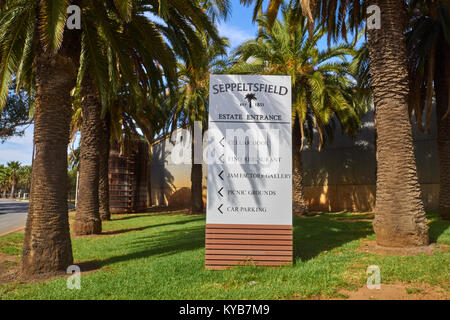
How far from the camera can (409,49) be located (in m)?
14.4

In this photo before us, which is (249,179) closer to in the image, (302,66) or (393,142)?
(393,142)

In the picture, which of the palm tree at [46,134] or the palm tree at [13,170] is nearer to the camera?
the palm tree at [46,134]

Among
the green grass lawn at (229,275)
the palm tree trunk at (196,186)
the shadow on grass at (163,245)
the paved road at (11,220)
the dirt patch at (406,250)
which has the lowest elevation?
the paved road at (11,220)

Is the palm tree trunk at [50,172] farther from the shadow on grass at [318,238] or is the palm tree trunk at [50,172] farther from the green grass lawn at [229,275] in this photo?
the shadow on grass at [318,238]

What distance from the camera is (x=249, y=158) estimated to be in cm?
698

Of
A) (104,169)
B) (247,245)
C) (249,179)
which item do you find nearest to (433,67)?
(249,179)

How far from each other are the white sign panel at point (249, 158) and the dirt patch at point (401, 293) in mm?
2003

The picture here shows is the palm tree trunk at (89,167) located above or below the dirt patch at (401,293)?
above

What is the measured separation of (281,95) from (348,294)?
12.8ft

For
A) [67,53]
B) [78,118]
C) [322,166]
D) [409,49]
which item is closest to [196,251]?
[67,53]

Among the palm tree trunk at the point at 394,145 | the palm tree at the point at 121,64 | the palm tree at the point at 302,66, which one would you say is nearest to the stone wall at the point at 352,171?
the palm tree at the point at 302,66

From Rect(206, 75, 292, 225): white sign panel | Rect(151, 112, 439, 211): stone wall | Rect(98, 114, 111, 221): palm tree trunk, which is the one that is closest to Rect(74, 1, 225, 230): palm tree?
Rect(98, 114, 111, 221): palm tree trunk

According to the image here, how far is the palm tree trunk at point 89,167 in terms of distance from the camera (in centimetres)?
1314

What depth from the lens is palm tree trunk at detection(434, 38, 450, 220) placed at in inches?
537
